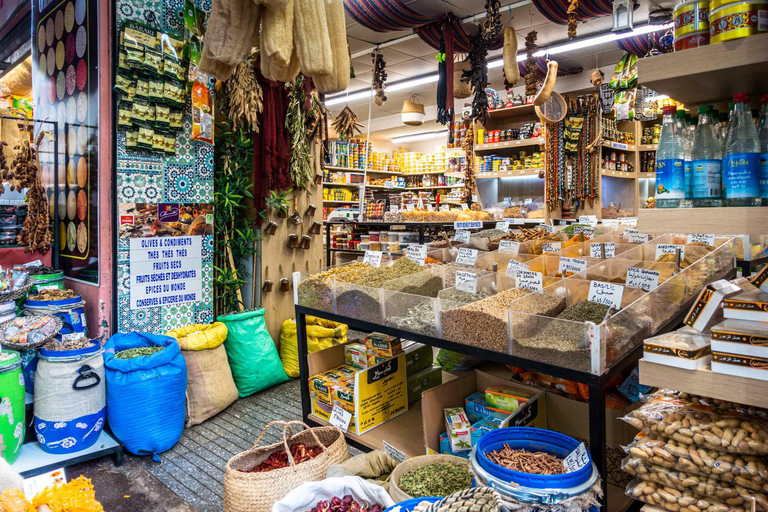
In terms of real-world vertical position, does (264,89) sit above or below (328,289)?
above

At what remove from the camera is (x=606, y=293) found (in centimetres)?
202

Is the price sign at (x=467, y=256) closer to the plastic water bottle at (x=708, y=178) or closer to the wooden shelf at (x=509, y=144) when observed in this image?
the plastic water bottle at (x=708, y=178)

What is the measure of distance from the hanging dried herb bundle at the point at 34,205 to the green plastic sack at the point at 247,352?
1587 millimetres

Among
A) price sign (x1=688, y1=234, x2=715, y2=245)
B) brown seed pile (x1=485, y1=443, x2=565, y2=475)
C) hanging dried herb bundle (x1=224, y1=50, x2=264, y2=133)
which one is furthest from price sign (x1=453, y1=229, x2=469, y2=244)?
brown seed pile (x1=485, y1=443, x2=565, y2=475)

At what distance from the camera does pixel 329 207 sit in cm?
1013

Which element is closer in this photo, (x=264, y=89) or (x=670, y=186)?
(x=670, y=186)

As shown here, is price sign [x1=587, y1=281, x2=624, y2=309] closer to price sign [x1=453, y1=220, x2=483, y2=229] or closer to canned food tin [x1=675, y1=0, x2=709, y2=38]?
canned food tin [x1=675, y1=0, x2=709, y2=38]

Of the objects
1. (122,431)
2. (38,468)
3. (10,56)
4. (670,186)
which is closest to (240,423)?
(122,431)

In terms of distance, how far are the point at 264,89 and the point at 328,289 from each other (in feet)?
7.20

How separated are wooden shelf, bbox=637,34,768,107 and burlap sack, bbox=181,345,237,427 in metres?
2.98

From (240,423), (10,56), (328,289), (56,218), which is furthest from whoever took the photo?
(10,56)

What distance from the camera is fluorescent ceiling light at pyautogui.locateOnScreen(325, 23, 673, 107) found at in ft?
19.9

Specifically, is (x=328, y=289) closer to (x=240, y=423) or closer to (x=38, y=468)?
(x=240, y=423)

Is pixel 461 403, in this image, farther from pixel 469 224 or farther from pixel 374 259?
pixel 469 224
